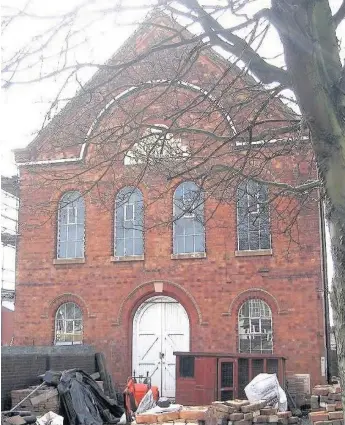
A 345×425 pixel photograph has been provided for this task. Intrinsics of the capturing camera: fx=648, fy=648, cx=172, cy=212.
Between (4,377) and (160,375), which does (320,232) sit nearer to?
(160,375)

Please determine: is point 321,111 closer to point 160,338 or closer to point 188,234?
point 188,234

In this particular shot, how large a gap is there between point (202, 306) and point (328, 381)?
4188 millimetres

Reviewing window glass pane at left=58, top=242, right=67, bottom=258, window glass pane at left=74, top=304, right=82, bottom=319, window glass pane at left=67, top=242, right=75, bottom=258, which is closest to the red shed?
window glass pane at left=74, top=304, right=82, bottom=319

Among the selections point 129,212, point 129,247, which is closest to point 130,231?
point 129,247

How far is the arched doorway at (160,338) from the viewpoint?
19.6 metres

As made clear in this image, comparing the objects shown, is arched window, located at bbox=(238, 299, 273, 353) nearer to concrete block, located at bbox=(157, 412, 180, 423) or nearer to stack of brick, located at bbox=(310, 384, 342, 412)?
stack of brick, located at bbox=(310, 384, 342, 412)

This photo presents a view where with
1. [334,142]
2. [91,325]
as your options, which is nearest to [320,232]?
[91,325]

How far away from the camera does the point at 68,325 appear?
67.7 feet

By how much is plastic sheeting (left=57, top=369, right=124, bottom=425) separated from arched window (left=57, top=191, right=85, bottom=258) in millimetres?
6185

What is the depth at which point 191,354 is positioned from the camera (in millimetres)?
16781

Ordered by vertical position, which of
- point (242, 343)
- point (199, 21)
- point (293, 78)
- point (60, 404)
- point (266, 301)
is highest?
point (199, 21)

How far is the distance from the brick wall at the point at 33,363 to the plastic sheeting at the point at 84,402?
119cm

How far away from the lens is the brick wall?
48.8 feet

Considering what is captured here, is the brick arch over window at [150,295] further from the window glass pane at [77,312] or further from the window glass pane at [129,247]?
the window glass pane at [77,312]
